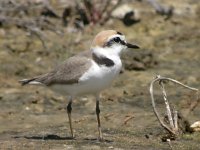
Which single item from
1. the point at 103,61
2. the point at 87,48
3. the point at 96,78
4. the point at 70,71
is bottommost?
the point at 87,48

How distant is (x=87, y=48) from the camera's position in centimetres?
1278

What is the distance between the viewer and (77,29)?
13883 millimetres

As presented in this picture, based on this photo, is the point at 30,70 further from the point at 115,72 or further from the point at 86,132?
the point at 115,72

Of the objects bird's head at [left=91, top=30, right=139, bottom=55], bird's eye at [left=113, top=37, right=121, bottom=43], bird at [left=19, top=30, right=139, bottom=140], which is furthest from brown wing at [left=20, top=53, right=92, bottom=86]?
bird's eye at [left=113, top=37, right=121, bottom=43]

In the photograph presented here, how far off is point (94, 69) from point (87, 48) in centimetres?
499

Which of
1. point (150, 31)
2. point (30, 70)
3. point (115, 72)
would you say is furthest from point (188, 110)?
point (150, 31)

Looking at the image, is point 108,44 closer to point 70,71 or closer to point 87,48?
point 70,71

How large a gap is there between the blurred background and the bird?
0.57m

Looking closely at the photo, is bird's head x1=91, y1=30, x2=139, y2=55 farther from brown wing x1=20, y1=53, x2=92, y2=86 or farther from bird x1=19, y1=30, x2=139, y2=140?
brown wing x1=20, y1=53, x2=92, y2=86

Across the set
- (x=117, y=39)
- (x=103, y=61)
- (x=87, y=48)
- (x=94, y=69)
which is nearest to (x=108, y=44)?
(x=117, y=39)

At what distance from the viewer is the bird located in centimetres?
782

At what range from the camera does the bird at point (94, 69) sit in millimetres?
7820

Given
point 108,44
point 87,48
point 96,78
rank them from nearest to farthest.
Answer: point 96,78 → point 108,44 → point 87,48

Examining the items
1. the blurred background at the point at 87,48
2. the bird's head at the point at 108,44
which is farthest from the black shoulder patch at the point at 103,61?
the blurred background at the point at 87,48
